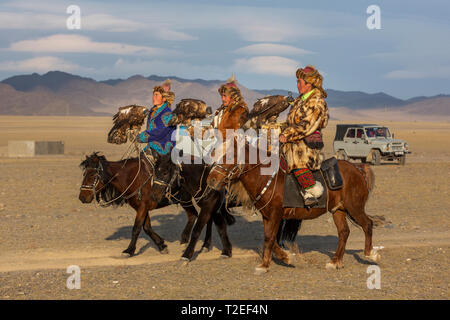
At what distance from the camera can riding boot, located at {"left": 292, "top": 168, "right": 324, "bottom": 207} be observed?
871cm

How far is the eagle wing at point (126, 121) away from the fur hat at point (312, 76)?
3399 mm

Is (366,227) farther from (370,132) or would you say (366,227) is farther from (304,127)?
(370,132)

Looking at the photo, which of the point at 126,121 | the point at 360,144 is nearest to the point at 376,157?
the point at 360,144

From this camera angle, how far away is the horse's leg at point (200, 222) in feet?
31.6

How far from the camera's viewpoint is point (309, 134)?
860cm

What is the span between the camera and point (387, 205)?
1681cm

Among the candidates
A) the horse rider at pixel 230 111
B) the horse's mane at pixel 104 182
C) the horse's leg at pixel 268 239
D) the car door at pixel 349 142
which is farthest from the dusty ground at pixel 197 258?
the car door at pixel 349 142

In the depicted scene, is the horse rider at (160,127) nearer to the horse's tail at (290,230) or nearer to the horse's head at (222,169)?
the horse's head at (222,169)

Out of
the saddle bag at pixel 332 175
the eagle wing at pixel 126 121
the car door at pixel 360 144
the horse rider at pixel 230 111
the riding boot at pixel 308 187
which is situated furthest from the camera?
the car door at pixel 360 144

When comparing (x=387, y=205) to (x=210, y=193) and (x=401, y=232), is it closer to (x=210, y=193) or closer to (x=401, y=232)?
(x=401, y=232)

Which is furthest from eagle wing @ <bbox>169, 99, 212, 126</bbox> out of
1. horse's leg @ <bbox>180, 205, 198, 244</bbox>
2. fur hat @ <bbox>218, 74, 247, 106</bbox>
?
horse's leg @ <bbox>180, 205, 198, 244</bbox>

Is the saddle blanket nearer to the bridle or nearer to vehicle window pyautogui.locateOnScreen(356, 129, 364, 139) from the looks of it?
the bridle

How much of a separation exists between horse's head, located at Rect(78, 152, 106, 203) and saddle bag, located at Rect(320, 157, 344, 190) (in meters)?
3.71

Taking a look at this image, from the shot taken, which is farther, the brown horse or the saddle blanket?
the saddle blanket
